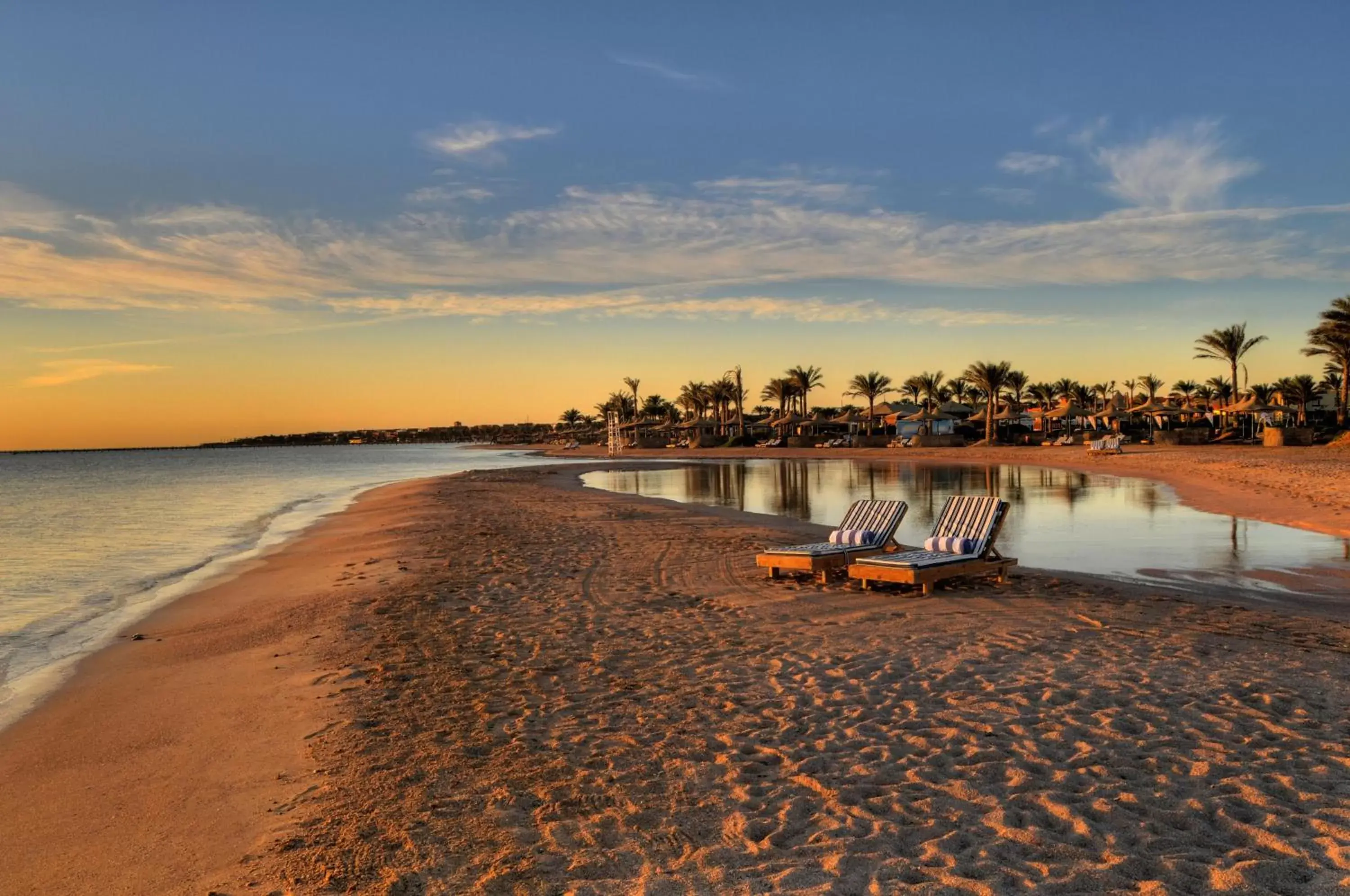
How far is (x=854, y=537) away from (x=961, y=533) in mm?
1255

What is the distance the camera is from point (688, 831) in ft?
12.9

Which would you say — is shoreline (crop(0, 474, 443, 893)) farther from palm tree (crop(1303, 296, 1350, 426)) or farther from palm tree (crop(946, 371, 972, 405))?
palm tree (crop(946, 371, 972, 405))

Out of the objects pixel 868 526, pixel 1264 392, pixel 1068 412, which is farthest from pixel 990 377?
pixel 868 526

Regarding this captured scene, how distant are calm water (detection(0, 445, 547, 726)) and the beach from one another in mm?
1284

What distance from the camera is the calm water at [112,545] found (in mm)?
9969

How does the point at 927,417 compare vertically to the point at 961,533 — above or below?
above

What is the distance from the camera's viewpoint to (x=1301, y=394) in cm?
6272

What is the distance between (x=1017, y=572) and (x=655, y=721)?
6.84 m

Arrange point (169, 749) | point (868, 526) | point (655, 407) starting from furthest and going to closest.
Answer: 1. point (655, 407)
2. point (868, 526)
3. point (169, 749)

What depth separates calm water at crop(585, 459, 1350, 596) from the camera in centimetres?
1119

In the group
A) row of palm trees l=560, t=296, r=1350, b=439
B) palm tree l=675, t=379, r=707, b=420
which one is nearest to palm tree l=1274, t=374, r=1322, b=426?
row of palm trees l=560, t=296, r=1350, b=439

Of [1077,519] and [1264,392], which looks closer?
[1077,519]

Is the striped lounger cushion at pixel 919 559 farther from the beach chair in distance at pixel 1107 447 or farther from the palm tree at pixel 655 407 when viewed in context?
the palm tree at pixel 655 407

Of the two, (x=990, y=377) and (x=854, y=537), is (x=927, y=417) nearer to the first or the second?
Answer: (x=990, y=377)
